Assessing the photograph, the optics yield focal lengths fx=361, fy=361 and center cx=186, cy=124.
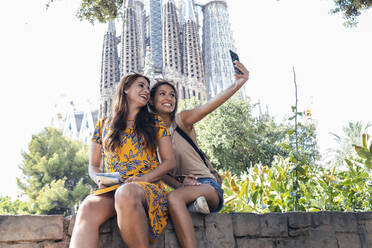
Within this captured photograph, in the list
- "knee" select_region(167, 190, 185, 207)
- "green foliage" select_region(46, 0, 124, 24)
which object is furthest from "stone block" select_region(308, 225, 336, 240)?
"green foliage" select_region(46, 0, 124, 24)

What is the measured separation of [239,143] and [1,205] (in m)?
18.9

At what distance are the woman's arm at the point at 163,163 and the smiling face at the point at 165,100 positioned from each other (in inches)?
11.9

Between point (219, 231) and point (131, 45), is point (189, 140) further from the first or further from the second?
point (131, 45)

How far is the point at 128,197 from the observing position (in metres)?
1.66

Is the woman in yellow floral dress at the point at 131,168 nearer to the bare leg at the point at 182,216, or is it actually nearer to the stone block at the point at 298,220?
the bare leg at the point at 182,216

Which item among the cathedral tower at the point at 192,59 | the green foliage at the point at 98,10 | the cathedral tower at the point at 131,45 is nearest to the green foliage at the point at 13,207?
the cathedral tower at the point at 131,45

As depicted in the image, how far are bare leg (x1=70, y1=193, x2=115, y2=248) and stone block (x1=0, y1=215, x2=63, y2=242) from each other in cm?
24

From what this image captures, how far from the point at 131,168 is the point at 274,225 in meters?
0.94

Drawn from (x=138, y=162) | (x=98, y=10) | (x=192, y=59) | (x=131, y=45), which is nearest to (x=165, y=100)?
(x=138, y=162)

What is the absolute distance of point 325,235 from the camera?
2268mm

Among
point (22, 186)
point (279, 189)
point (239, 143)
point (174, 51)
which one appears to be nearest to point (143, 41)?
point (174, 51)

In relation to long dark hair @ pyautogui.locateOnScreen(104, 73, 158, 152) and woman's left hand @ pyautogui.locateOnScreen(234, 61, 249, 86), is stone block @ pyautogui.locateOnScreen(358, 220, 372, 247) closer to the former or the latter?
woman's left hand @ pyautogui.locateOnScreen(234, 61, 249, 86)

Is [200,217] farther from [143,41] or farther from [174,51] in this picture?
[143,41]

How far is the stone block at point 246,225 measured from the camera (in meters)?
2.11
